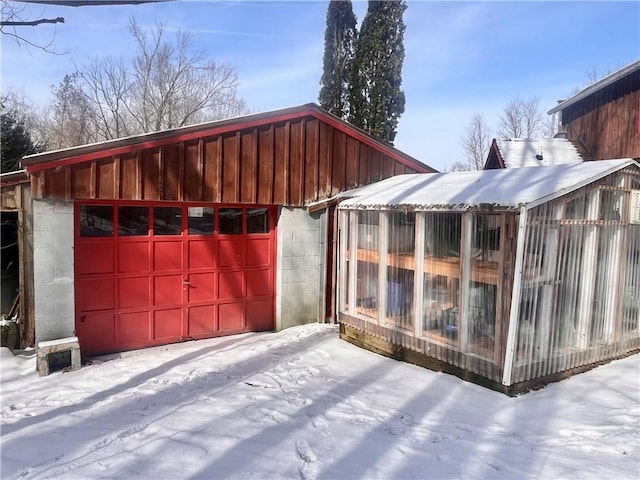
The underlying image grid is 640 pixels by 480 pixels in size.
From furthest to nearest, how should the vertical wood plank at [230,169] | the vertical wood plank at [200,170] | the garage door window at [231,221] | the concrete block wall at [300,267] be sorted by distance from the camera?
the concrete block wall at [300,267] → the garage door window at [231,221] → the vertical wood plank at [230,169] → the vertical wood plank at [200,170]

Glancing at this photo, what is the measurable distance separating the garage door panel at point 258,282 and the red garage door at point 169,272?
0.02 meters

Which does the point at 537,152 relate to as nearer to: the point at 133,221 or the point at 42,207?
the point at 133,221

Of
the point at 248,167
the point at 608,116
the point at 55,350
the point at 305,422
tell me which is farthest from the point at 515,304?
the point at 608,116

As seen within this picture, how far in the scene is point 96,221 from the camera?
621cm

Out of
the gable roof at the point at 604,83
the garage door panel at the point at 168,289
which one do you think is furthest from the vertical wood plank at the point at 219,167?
the gable roof at the point at 604,83

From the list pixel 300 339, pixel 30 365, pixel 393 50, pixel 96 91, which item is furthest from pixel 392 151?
pixel 96 91

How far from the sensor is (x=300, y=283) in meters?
7.78

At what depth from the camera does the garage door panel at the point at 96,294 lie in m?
6.14

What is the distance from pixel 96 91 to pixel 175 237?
19.1 meters

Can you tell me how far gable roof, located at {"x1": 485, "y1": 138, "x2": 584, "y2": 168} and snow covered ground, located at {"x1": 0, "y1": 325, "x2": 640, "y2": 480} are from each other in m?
8.75

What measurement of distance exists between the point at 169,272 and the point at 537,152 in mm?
11625

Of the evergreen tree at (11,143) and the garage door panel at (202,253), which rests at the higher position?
the evergreen tree at (11,143)

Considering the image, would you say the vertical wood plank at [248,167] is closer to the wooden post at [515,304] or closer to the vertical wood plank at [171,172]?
the vertical wood plank at [171,172]

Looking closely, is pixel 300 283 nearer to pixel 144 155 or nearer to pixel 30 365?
pixel 144 155
